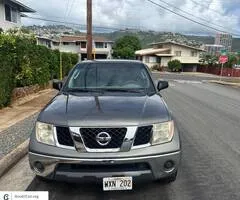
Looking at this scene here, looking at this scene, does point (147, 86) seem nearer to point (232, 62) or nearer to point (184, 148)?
point (184, 148)

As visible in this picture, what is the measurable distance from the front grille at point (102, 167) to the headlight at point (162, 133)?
314mm

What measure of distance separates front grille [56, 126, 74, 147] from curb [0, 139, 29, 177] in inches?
65.8

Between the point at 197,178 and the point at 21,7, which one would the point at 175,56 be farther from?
the point at 197,178

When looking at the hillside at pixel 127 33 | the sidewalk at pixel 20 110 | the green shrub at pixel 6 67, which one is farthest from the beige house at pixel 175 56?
the green shrub at pixel 6 67

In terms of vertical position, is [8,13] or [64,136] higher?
[8,13]

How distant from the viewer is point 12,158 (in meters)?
5.21

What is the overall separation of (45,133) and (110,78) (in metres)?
1.88

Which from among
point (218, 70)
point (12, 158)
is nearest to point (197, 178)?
point (12, 158)

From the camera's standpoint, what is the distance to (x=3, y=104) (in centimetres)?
980

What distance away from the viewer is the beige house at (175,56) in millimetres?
67375

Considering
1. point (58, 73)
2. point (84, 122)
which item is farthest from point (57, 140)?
point (58, 73)

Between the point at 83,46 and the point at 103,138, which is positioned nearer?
the point at 103,138

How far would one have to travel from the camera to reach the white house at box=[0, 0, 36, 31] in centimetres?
2709

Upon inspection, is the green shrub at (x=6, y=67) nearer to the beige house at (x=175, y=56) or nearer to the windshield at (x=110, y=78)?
the windshield at (x=110, y=78)
